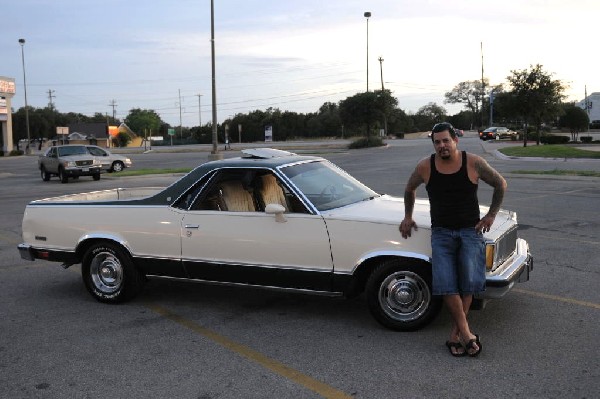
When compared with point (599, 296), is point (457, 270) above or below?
above

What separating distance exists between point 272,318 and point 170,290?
1.68m

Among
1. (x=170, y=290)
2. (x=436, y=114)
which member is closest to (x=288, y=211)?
(x=170, y=290)

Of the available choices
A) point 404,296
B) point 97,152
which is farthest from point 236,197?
point 97,152

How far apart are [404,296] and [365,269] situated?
0.42 m

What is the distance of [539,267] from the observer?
7.35 metres

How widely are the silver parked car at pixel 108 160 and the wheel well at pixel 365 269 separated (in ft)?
82.8

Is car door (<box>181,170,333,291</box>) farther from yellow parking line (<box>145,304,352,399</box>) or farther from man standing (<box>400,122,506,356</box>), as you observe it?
man standing (<box>400,122,506,356</box>)

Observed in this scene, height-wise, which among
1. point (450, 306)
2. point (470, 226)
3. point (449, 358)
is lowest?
point (449, 358)

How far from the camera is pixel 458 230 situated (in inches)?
178

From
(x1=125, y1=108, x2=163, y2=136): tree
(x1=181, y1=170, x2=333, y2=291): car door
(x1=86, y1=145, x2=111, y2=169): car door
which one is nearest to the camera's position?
(x1=181, y1=170, x2=333, y2=291): car door

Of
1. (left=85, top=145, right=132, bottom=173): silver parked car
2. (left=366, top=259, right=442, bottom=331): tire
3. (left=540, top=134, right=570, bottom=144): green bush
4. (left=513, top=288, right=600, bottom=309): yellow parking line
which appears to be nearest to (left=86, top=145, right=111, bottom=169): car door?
(left=85, top=145, right=132, bottom=173): silver parked car

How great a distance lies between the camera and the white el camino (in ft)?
16.4

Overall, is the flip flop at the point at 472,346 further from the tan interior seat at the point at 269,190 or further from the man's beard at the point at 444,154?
the tan interior seat at the point at 269,190

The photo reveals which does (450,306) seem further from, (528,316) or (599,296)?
(599,296)
